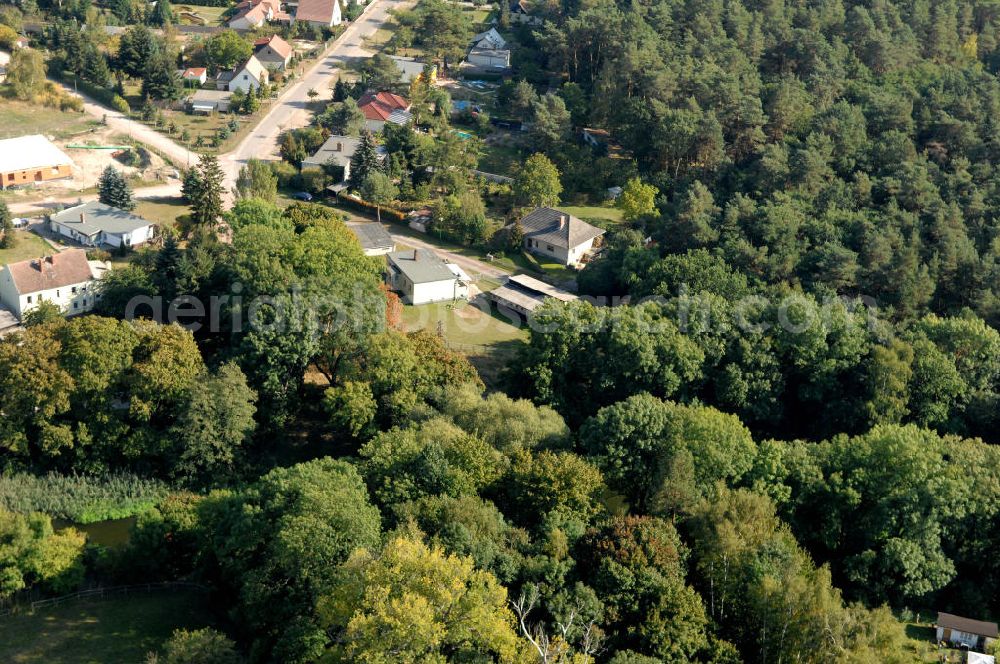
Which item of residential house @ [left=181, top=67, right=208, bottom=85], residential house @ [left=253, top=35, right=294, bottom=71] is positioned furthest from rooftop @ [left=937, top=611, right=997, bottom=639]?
residential house @ [left=181, top=67, right=208, bottom=85]

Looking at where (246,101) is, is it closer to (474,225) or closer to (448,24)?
(448,24)

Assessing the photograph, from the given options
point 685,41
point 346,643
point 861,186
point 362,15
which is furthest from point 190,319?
point 362,15

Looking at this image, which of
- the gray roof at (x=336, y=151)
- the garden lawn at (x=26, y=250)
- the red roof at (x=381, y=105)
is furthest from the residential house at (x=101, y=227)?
the red roof at (x=381, y=105)

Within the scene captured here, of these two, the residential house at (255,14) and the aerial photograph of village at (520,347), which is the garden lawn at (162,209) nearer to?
the aerial photograph of village at (520,347)

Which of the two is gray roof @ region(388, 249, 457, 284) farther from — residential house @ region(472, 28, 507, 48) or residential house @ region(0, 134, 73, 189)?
residential house @ region(472, 28, 507, 48)

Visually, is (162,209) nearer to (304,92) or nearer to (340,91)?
(340,91)

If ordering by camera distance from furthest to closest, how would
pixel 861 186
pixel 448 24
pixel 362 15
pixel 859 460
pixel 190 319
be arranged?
pixel 362 15, pixel 448 24, pixel 861 186, pixel 190 319, pixel 859 460
